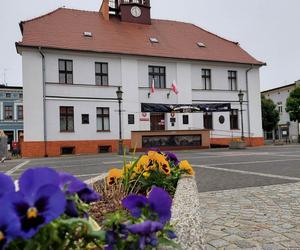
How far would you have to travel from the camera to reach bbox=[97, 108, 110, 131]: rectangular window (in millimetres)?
27359

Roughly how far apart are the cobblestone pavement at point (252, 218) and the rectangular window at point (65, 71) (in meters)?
22.2

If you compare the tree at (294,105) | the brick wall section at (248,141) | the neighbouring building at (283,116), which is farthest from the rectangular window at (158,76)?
the neighbouring building at (283,116)

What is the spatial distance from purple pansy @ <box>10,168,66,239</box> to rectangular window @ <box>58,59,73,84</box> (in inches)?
1044

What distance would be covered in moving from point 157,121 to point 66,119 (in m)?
7.72

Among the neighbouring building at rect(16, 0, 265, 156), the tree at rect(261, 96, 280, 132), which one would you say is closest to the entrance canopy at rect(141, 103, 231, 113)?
the neighbouring building at rect(16, 0, 265, 156)

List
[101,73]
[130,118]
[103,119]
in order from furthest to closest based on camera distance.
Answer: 1. [130,118]
2. [101,73]
3. [103,119]

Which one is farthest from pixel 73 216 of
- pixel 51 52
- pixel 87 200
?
pixel 51 52

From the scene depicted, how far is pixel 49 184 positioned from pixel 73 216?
0.19m

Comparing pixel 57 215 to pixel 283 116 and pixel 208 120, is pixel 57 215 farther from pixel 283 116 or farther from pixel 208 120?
pixel 283 116

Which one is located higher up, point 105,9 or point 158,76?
point 105,9

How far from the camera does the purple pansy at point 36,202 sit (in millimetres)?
874

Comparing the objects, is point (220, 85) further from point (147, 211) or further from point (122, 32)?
point (147, 211)

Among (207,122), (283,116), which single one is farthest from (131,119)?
(283,116)

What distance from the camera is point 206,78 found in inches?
1236
